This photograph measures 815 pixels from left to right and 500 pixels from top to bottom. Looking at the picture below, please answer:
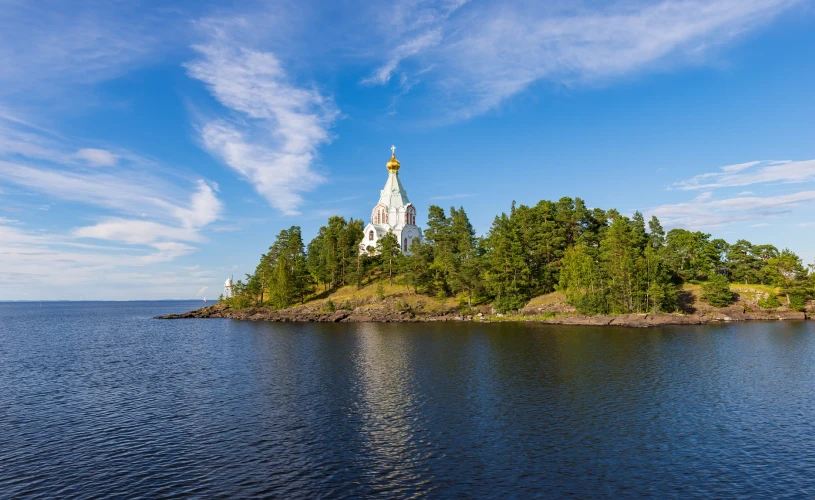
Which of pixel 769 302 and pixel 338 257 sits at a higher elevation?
pixel 338 257

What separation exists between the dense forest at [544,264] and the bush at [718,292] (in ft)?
0.76

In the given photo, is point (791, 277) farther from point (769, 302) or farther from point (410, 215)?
point (410, 215)

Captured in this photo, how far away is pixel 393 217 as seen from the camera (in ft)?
485

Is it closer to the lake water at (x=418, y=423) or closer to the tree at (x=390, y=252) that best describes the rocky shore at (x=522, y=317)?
the tree at (x=390, y=252)

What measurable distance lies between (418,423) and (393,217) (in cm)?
11606

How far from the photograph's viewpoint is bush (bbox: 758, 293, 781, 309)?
108062mm

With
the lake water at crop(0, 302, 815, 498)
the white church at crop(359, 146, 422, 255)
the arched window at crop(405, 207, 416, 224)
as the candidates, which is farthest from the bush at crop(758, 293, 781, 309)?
the arched window at crop(405, 207, 416, 224)

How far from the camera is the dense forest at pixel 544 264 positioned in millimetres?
106812

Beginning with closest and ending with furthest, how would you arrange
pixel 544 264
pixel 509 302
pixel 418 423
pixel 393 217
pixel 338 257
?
1. pixel 418 423
2. pixel 509 302
3. pixel 544 264
4. pixel 338 257
5. pixel 393 217

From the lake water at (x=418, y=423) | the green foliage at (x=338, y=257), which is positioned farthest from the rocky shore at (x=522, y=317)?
the lake water at (x=418, y=423)

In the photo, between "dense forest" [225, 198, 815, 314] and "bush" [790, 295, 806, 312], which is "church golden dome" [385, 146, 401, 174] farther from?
"bush" [790, 295, 806, 312]

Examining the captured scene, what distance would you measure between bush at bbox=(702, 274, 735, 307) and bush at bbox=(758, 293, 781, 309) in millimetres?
7415

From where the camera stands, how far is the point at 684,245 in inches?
4683

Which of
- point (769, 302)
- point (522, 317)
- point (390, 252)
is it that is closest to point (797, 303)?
point (769, 302)
